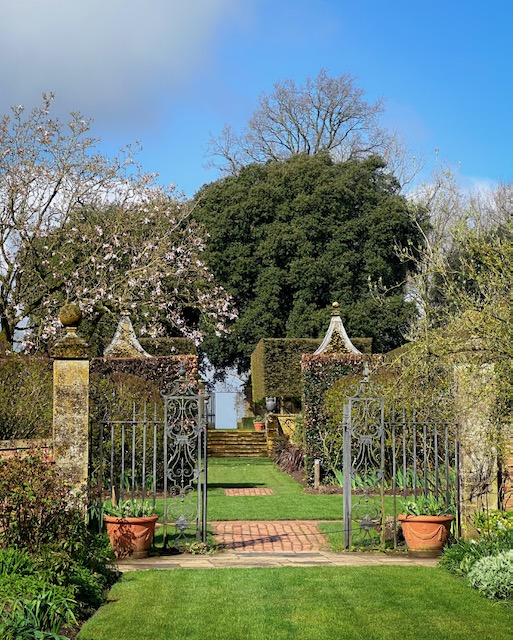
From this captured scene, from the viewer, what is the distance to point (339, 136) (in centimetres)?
3744

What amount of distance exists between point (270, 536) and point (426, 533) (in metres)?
2.58

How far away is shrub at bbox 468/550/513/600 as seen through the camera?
7555 millimetres

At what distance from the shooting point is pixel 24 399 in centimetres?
1212

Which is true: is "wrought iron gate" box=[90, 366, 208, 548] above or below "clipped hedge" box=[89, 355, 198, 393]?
below

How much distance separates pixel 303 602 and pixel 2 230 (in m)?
11.2

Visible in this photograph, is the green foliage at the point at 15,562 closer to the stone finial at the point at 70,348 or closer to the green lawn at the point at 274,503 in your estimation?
the stone finial at the point at 70,348

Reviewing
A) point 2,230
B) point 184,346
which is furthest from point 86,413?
point 184,346

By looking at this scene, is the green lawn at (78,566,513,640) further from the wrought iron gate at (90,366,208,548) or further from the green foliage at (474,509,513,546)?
the wrought iron gate at (90,366,208,548)

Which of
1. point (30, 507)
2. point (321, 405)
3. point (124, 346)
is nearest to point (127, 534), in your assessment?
point (30, 507)

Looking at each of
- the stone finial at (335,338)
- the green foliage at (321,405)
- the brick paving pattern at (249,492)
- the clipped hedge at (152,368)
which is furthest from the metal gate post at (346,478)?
the stone finial at (335,338)

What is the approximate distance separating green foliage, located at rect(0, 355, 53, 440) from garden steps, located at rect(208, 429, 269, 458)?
45.4ft

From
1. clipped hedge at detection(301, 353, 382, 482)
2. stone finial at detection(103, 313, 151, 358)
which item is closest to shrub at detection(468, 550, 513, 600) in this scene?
clipped hedge at detection(301, 353, 382, 482)

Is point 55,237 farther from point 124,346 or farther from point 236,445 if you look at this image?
point 236,445

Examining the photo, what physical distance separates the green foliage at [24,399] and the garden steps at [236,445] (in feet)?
45.4
